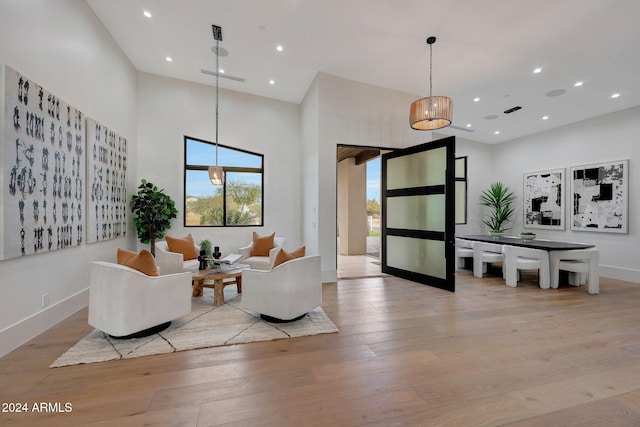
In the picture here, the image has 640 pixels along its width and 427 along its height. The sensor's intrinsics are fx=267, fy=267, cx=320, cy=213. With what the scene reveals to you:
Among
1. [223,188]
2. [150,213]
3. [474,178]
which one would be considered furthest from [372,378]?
[474,178]

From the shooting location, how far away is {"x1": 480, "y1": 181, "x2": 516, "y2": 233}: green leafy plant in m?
7.32

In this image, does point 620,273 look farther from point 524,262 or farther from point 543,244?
point 524,262

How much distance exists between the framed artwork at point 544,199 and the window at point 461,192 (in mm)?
1417

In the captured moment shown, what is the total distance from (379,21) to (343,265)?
5136 mm

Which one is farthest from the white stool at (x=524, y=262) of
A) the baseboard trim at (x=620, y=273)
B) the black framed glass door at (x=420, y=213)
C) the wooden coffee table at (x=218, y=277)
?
the wooden coffee table at (x=218, y=277)

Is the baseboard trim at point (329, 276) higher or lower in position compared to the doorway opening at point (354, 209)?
lower

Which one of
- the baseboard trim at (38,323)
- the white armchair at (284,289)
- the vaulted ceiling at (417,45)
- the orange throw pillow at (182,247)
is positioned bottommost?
the baseboard trim at (38,323)

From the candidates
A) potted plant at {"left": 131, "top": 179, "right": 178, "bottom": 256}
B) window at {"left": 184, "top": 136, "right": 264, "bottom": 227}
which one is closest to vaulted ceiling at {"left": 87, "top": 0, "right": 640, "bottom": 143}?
window at {"left": 184, "top": 136, "right": 264, "bottom": 227}

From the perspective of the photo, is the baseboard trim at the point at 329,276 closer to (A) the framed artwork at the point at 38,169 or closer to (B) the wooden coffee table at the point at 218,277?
(B) the wooden coffee table at the point at 218,277

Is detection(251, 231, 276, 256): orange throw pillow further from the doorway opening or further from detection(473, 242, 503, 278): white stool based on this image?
detection(473, 242, 503, 278): white stool

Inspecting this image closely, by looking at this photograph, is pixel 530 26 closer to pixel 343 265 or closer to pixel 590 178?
pixel 590 178

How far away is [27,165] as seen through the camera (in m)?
2.77

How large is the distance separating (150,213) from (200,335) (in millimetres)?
3423

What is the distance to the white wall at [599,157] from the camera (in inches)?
206
